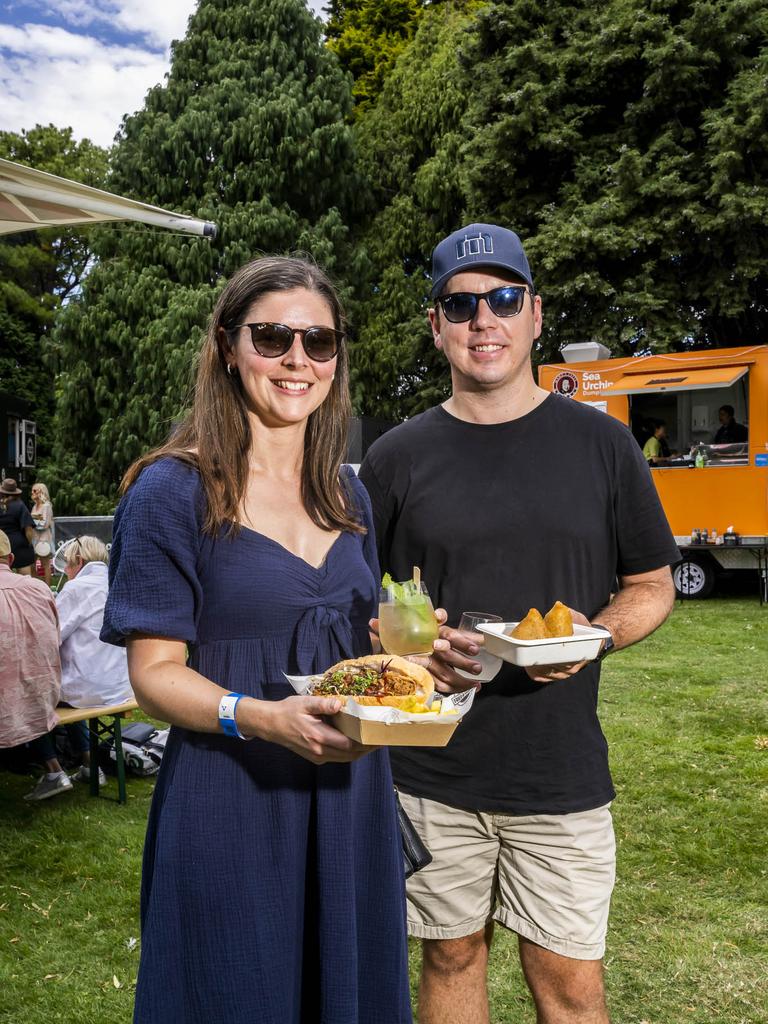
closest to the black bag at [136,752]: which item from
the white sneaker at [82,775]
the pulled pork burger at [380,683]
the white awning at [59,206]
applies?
the white sneaker at [82,775]

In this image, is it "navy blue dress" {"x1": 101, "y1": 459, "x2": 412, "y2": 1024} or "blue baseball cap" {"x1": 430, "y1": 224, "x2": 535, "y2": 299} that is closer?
"navy blue dress" {"x1": 101, "y1": 459, "x2": 412, "y2": 1024}

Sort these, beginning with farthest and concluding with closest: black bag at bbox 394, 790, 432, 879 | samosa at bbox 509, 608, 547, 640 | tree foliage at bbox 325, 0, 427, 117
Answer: tree foliage at bbox 325, 0, 427, 117 → black bag at bbox 394, 790, 432, 879 → samosa at bbox 509, 608, 547, 640

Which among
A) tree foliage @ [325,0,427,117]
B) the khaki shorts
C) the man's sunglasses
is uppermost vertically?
tree foliage @ [325,0,427,117]

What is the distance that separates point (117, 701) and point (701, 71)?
16.4 metres

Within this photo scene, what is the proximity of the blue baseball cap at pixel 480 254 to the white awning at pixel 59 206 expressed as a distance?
323 cm

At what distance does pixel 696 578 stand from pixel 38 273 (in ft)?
98.2

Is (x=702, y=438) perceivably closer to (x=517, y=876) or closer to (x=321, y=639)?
(x=517, y=876)

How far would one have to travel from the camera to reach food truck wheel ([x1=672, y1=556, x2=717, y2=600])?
42.4ft

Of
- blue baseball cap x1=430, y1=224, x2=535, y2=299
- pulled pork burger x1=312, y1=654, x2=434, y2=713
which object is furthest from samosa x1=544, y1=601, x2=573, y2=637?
blue baseball cap x1=430, y1=224, x2=535, y2=299

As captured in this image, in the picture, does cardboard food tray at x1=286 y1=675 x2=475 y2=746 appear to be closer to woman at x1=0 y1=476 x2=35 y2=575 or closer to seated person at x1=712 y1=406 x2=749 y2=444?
woman at x1=0 y1=476 x2=35 y2=575

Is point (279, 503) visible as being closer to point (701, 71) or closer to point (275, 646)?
point (275, 646)

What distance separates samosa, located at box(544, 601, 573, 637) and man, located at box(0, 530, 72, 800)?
12.8 ft

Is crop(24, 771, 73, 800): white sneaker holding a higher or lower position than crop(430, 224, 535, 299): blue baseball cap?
lower

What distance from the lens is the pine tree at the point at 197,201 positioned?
20.6 m
